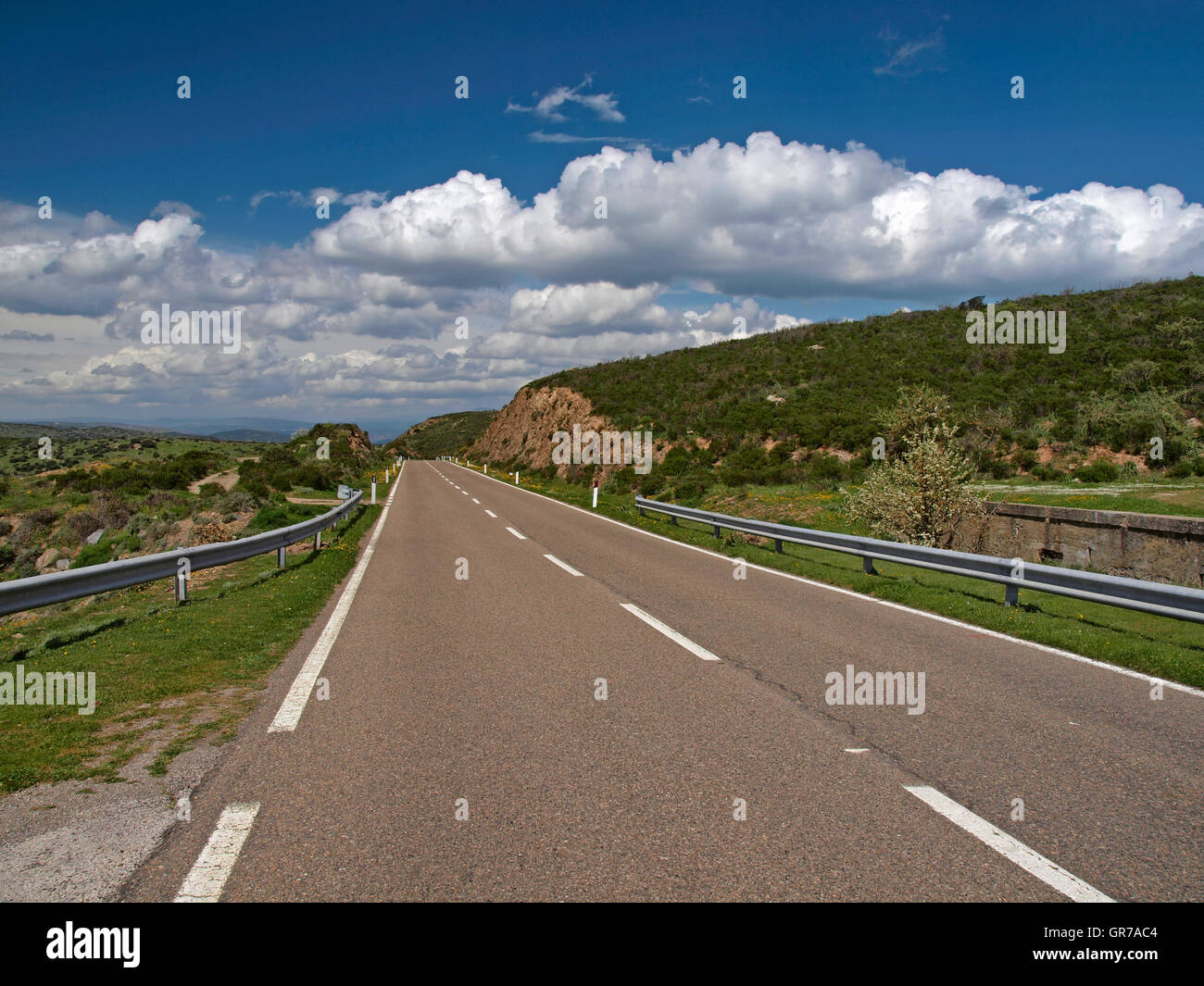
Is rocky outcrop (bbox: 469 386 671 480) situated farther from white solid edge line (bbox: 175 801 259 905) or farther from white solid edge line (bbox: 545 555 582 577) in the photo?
white solid edge line (bbox: 175 801 259 905)

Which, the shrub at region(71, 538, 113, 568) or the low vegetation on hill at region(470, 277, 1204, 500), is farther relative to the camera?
the low vegetation on hill at region(470, 277, 1204, 500)

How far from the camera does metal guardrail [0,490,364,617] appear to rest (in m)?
7.34

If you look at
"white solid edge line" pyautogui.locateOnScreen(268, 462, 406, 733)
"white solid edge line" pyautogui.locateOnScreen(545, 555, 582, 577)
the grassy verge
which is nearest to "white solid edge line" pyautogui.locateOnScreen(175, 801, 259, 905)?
the grassy verge

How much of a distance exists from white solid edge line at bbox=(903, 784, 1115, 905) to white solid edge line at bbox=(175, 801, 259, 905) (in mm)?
3342

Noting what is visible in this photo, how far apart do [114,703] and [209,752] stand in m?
1.55

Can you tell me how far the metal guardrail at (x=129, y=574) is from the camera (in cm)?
734

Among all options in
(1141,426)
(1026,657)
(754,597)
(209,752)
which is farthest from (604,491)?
(209,752)

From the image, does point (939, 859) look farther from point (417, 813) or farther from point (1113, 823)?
point (417, 813)

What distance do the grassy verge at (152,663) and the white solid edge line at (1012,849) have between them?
14.0 feet

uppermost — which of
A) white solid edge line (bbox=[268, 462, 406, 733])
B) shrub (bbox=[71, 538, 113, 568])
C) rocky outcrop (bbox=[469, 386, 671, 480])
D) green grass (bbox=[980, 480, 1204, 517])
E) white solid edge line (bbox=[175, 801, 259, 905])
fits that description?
rocky outcrop (bbox=[469, 386, 671, 480])

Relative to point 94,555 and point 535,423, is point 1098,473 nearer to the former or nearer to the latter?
point 94,555

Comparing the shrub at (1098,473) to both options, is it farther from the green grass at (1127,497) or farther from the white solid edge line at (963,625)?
the white solid edge line at (963,625)

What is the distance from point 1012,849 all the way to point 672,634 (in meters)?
4.70

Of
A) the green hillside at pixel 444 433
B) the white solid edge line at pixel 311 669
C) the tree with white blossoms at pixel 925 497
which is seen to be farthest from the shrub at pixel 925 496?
the green hillside at pixel 444 433
